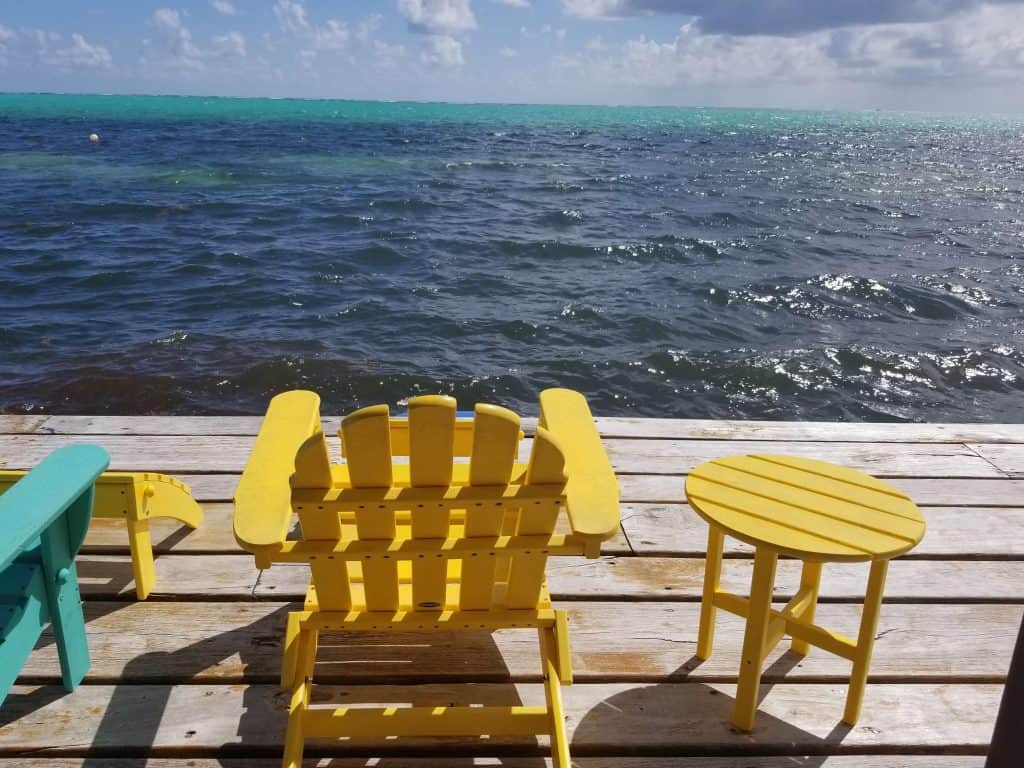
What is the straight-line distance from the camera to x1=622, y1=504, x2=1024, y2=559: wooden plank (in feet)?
9.73

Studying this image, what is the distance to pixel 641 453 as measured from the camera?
3684 mm

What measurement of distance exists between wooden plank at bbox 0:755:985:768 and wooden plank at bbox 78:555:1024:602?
2.25 ft

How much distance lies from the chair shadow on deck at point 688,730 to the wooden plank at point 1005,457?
1989 millimetres

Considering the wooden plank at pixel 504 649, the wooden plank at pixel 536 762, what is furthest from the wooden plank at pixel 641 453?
the wooden plank at pixel 536 762

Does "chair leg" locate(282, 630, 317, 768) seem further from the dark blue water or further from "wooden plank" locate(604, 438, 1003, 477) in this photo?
the dark blue water

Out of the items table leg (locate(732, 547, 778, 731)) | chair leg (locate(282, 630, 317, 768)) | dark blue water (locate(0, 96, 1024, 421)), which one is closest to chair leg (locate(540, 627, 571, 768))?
table leg (locate(732, 547, 778, 731))

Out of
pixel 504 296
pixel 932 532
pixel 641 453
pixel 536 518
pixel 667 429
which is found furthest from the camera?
pixel 504 296

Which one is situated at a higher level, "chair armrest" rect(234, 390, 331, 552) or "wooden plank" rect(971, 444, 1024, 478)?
"chair armrest" rect(234, 390, 331, 552)

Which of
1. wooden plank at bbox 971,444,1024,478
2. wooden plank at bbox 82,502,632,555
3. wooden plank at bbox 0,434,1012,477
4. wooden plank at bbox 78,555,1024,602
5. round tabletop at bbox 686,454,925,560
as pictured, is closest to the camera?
round tabletop at bbox 686,454,925,560

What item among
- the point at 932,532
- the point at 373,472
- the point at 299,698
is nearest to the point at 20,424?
the point at 299,698

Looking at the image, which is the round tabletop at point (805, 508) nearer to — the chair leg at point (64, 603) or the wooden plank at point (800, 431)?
the wooden plank at point (800, 431)

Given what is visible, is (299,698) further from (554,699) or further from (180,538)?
(180,538)

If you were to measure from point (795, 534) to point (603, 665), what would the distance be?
0.71 meters

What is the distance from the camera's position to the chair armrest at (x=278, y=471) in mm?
1732
